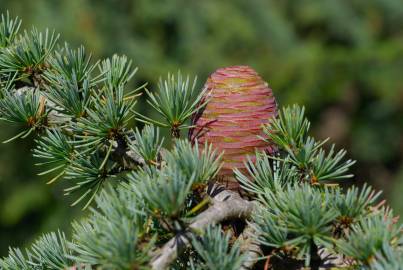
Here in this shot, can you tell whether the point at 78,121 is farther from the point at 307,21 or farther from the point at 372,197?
the point at 307,21

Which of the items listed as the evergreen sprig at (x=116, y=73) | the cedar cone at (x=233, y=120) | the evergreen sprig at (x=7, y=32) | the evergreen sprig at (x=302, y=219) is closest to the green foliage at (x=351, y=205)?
the evergreen sprig at (x=302, y=219)

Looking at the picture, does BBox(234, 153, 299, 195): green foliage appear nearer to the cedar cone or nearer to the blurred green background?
the cedar cone

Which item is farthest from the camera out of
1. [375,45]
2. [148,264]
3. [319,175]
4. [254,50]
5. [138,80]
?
[375,45]

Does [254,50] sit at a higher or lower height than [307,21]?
lower

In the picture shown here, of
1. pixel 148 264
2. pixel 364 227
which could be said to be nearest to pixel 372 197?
pixel 364 227

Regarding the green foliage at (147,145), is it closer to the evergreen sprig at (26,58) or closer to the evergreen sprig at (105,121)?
the evergreen sprig at (105,121)

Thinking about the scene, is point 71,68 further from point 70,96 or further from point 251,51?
point 251,51

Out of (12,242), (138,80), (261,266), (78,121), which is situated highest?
(138,80)

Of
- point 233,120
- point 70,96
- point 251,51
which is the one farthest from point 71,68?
point 251,51

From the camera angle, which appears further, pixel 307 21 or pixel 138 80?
pixel 307 21
